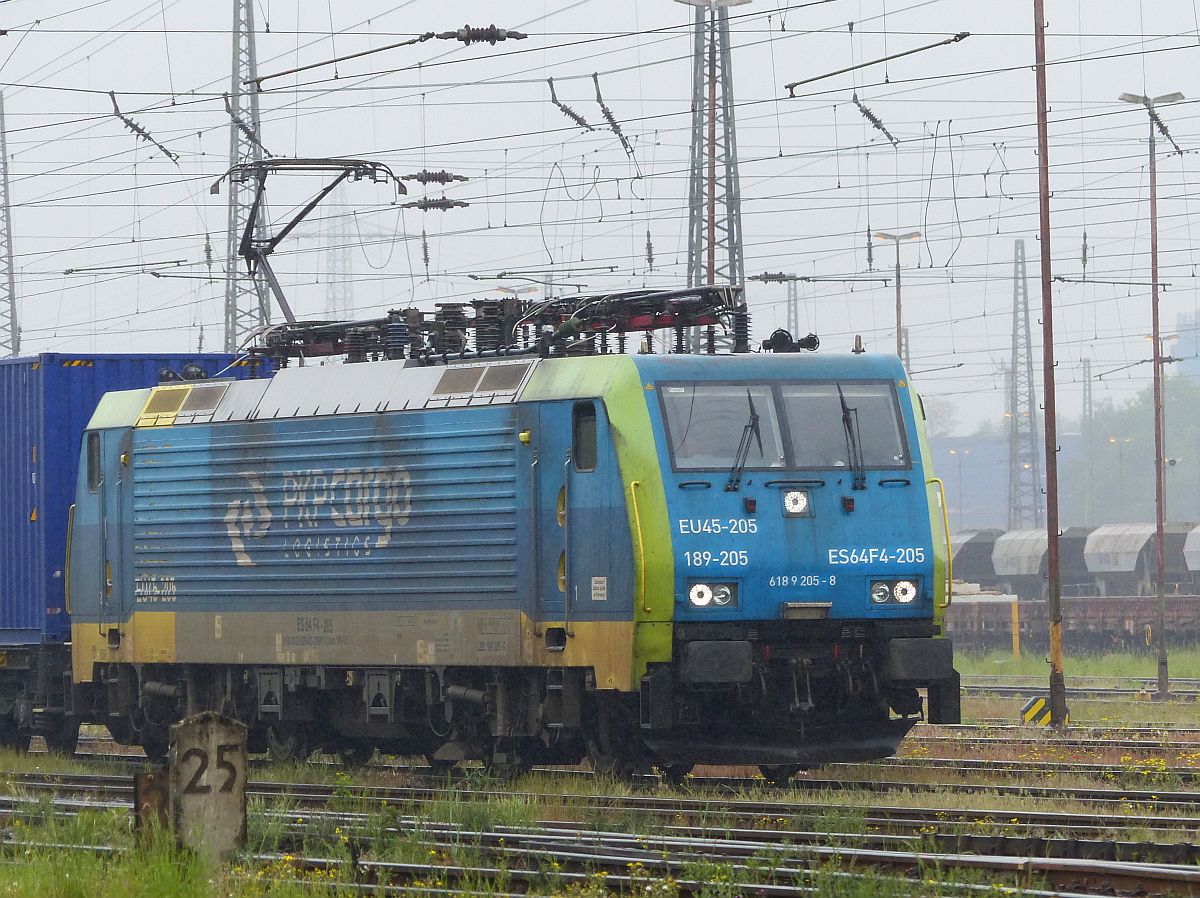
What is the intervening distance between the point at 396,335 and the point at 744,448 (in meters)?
3.98

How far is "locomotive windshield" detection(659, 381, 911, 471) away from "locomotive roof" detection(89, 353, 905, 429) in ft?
0.39

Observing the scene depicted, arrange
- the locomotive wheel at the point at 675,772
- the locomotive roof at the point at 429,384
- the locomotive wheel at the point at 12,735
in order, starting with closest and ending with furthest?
the locomotive roof at the point at 429,384 → the locomotive wheel at the point at 675,772 → the locomotive wheel at the point at 12,735

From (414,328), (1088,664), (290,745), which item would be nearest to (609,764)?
(290,745)

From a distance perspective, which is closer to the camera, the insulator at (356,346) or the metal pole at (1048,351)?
the insulator at (356,346)

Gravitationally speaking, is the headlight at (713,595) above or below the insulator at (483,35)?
below

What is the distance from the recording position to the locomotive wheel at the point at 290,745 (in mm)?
18203

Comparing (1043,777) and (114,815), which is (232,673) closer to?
(114,815)

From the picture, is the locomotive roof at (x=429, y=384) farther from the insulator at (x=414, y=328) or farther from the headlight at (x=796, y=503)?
the headlight at (x=796, y=503)

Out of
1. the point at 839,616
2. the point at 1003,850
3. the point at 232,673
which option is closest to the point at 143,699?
the point at 232,673

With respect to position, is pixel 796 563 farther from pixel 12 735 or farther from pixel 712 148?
pixel 712 148

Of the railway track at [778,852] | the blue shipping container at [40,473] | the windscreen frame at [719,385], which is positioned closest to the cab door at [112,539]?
the blue shipping container at [40,473]

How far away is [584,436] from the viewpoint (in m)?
15.0

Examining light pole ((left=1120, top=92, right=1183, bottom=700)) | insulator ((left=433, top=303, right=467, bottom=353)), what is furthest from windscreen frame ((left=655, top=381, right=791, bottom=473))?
light pole ((left=1120, top=92, right=1183, bottom=700))

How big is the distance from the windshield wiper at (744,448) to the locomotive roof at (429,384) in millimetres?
316
